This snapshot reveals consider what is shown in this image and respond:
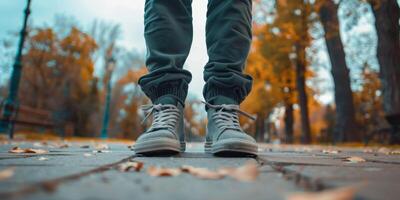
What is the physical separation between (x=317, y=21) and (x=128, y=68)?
18.6m

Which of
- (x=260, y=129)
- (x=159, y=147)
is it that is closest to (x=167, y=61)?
(x=159, y=147)

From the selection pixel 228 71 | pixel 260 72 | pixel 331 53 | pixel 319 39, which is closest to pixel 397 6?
pixel 331 53

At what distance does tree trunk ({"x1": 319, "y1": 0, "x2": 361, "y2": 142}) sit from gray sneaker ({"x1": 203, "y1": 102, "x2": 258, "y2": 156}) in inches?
329

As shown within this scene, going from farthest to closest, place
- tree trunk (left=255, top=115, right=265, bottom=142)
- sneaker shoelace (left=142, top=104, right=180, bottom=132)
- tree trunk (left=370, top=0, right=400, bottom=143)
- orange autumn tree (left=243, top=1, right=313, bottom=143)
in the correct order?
tree trunk (left=255, top=115, right=265, bottom=142) → orange autumn tree (left=243, top=1, right=313, bottom=143) → tree trunk (left=370, top=0, right=400, bottom=143) → sneaker shoelace (left=142, top=104, right=180, bottom=132)

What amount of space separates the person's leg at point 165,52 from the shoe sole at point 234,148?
35 centimetres

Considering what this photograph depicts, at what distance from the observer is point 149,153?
1565mm

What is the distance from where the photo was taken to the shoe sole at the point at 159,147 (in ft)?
4.99

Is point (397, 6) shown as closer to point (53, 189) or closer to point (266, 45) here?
point (266, 45)

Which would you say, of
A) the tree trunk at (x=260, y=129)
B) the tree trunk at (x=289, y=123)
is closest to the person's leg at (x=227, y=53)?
the tree trunk at (x=289, y=123)

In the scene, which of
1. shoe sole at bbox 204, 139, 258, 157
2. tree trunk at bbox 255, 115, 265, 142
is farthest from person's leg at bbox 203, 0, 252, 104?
tree trunk at bbox 255, 115, 265, 142

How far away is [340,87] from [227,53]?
9.55 m

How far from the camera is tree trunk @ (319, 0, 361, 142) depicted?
1003cm

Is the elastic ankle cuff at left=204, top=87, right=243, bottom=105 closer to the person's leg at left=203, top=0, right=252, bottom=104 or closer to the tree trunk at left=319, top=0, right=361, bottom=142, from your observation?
the person's leg at left=203, top=0, right=252, bottom=104

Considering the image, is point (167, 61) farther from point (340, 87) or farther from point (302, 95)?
point (302, 95)
